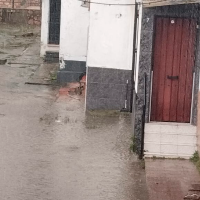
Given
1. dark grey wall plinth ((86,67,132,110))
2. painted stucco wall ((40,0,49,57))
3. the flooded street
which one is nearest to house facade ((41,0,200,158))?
the flooded street

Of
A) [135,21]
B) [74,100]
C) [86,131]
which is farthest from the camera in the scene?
[74,100]

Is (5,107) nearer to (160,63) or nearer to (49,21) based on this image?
(160,63)

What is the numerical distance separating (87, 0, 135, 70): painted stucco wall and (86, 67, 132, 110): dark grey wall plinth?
0.50 ft

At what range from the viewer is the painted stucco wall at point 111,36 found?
1431cm

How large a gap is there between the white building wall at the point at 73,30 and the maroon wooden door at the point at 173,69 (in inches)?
293

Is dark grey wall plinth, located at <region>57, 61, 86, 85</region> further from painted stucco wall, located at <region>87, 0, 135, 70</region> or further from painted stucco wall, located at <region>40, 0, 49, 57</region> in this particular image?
painted stucco wall, located at <region>87, 0, 135, 70</region>

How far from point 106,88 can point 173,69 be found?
380 centimetres

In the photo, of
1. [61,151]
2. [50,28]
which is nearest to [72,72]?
[50,28]

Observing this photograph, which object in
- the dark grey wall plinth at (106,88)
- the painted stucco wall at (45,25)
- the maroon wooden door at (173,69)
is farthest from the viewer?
the painted stucco wall at (45,25)

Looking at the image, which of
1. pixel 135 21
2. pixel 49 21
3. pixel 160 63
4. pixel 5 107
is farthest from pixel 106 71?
pixel 49 21

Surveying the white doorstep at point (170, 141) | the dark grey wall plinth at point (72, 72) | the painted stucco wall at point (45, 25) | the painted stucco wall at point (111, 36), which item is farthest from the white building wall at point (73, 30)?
the white doorstep at point (170, 141)

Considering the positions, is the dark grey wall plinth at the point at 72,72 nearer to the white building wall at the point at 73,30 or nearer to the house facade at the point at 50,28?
the white building wall at the point at 73,30

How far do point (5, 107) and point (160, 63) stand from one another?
531 cm

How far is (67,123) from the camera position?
13664 millimetres
